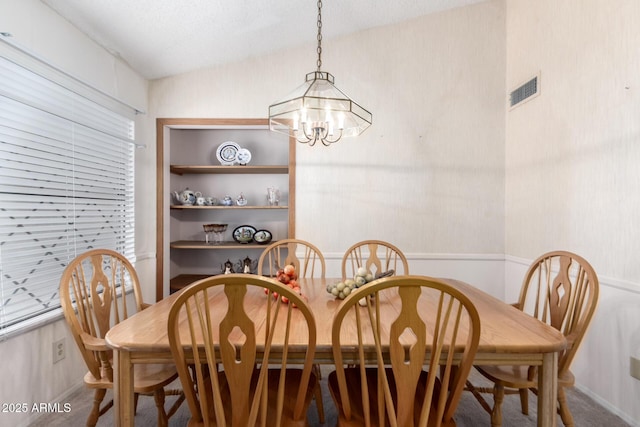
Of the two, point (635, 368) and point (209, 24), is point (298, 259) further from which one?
point (635, 368)

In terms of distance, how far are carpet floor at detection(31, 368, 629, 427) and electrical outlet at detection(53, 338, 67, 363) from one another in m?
0.27

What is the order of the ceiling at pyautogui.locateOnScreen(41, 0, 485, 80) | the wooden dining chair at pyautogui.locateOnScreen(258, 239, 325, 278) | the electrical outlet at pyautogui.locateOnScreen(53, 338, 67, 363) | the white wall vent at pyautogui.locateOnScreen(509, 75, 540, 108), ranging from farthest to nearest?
1. the white wall vent at pyautogui.locateOnScreen(509, 75, 540, 108)
2. the wooden dining chair at pyautogui.locateOnScreen(258, 239, 325, 278)
3. the ceiling at pyautogui.locateOnScreen(41, 0, 485, 80)
4. the electrical outlet at pyautogui.locateOnScreen(53, 338, 67, 363)

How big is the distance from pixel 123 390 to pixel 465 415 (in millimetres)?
1790

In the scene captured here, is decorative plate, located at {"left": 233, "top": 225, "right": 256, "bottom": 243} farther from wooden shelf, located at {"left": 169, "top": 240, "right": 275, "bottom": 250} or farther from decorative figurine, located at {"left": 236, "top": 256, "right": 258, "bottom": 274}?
decorative figurine, located at {"left": 236, "top": 256, "right": 258, "bottom": 274}

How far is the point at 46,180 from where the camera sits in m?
2.06

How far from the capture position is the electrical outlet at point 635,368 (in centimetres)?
190

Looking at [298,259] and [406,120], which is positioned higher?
[406,120]

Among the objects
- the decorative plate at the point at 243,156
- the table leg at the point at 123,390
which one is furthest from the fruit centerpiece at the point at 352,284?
the decorative plate at the point at 243,156

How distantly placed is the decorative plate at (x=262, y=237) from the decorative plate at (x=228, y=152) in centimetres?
74

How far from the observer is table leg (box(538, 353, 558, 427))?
1.27 metres

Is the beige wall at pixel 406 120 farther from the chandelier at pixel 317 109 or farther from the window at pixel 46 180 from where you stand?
the chandelier at pixel 317 109

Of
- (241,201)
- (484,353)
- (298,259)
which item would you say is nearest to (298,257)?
(298,259)

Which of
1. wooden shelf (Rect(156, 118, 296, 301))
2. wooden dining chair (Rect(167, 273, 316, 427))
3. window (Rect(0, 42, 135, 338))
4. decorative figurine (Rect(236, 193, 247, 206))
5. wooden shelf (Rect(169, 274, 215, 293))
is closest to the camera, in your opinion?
wooden dining chair (Rect(167, 273, 316, 427))

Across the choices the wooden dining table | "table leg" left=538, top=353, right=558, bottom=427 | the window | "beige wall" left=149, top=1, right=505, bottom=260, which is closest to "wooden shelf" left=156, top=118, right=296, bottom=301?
"beige wall" left=149, top=1, right=505, bottom=260
